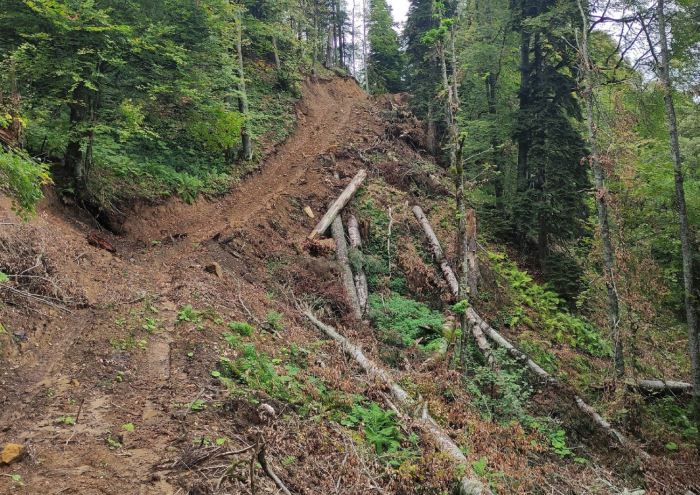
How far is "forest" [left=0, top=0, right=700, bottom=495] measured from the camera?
16.7 feet

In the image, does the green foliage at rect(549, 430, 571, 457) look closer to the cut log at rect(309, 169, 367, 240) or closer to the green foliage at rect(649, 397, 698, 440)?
the green foliage at rect(649, 397, 698, 440)

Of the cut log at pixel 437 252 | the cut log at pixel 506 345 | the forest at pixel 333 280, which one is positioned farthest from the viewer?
the cut log at pixel 437 252

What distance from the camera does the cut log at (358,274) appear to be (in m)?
11.5

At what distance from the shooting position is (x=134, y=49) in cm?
1029

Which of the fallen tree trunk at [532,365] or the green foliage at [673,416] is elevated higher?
the fallen tree trunk at [532,365]

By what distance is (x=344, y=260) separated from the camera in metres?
→ 12.6

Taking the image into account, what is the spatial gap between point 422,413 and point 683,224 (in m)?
7.96

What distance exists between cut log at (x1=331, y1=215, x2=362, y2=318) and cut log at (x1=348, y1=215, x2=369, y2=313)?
0.55ft

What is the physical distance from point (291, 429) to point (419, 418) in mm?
2343

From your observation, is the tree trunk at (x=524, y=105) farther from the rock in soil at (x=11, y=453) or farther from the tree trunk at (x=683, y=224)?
the rock in soil at (x=11, y=453)

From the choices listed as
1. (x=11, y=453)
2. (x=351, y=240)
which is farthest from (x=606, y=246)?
(x=11, y=453)

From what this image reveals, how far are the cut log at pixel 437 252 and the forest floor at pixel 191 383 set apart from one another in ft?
1.85

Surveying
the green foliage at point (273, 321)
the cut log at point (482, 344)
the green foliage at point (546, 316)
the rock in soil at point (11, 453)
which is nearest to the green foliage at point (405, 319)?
the cut log at point (482, 344)

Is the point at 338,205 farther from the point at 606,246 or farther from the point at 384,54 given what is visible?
the point at 384,54
